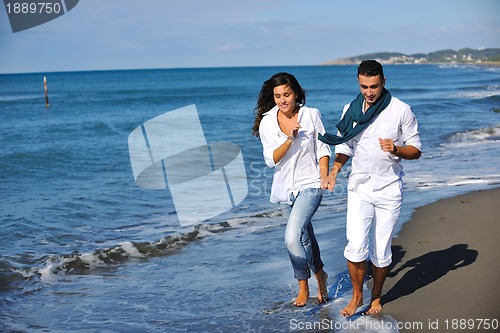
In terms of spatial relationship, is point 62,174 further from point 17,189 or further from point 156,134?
point 156,134

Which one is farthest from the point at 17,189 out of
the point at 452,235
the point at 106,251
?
the point at 452,235

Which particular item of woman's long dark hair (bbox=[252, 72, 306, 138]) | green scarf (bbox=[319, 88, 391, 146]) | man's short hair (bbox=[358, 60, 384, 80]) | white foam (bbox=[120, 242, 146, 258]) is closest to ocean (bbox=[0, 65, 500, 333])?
white foam (bbox=[120, 242, 146, 258])

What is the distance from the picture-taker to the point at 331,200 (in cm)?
1067

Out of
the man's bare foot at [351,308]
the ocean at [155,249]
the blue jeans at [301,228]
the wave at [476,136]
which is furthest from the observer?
the wave at [476,136]

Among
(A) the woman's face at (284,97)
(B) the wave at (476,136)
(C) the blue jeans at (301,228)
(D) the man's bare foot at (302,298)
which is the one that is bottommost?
(B) the wave at (476,136)

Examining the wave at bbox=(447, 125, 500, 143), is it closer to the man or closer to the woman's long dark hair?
the woman's long dark hair

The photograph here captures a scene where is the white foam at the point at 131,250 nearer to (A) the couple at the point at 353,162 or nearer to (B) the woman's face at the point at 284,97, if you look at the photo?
(A) the couple at the point at 353,162

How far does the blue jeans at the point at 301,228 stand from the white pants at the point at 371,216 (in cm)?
40

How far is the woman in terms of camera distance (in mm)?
5184

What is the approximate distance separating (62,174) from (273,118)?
11.2 meters

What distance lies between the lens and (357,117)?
4.71 meters

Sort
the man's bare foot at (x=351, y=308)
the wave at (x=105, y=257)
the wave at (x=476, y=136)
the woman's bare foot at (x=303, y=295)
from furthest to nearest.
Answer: the wave at (x=476, y=136) → the wave at (x=105, y=257) → the woman's bare foot at (x=303, y=295) → the man's bare foot at (x=351, y=308)

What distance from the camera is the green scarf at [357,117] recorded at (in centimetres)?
465

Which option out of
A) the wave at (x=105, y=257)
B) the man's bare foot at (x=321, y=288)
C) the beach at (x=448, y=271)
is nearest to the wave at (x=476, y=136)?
the beach at (x=448, y=271)
